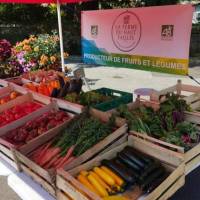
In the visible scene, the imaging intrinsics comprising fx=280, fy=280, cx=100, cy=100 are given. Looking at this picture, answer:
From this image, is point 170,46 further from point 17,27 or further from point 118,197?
point 17,27

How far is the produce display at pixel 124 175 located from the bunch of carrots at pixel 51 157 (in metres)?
0.26

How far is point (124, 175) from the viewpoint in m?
2.30

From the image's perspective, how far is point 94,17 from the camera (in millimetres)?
5223

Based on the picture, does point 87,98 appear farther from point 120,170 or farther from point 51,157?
point 120,170

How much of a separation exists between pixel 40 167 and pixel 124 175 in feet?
2.26

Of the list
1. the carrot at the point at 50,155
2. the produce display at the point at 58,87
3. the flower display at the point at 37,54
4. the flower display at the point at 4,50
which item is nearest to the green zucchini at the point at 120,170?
the carrot at the point at 50,155

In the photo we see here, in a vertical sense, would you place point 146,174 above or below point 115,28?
below

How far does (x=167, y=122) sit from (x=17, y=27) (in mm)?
14217

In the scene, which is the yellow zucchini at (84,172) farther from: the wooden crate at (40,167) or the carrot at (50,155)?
the carrot at (50,155)

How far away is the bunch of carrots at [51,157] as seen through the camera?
2500 mm

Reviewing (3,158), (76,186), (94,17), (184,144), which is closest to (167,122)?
(184,144)

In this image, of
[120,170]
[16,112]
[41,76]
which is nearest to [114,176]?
[120,170]

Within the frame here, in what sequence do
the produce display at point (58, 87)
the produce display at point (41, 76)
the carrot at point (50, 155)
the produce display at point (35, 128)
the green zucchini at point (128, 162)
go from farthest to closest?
the produce display at point (41, 76) → the produce display at point (58, 87) → the produce display at point (35, 128) → the carrot at point (50, 155) → the green zucchini at point (128, 162)

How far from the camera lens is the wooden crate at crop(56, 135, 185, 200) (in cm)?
201
